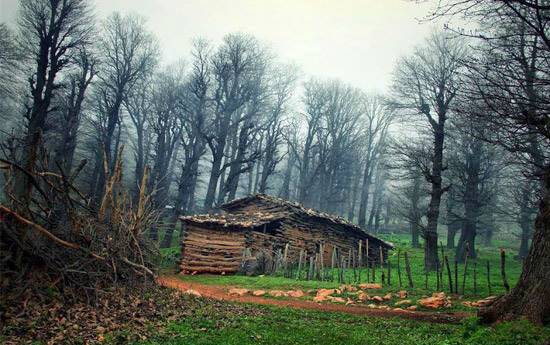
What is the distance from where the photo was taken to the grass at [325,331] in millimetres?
6523

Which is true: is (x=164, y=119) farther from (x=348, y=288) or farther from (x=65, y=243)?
(x=65, y=243)

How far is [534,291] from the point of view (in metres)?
7.44

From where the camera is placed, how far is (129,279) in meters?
9.52

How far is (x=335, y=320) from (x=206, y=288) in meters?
8.19

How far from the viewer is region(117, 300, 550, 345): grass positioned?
652 centimetres

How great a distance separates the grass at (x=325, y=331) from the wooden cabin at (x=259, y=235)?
10.2 metres

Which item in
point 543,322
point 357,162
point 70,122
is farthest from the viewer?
point 357,162

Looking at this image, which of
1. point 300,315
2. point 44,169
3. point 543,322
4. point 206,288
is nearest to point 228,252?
point 206,288

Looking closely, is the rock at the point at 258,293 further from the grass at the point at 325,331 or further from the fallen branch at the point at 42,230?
the fallen branch at the point at 42,230

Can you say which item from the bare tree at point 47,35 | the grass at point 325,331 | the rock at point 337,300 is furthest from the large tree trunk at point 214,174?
the grass at point 325,331

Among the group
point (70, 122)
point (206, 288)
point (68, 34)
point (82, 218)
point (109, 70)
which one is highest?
point (109, 70)

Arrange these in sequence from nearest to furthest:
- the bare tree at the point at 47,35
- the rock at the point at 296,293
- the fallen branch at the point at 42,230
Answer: the fallen branch at the point at 42,230
the rock at the point at 296,293
the bare tree at the point at 47,35

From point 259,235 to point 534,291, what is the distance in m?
17.1

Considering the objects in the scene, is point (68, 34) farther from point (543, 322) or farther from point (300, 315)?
point (543, 322)
